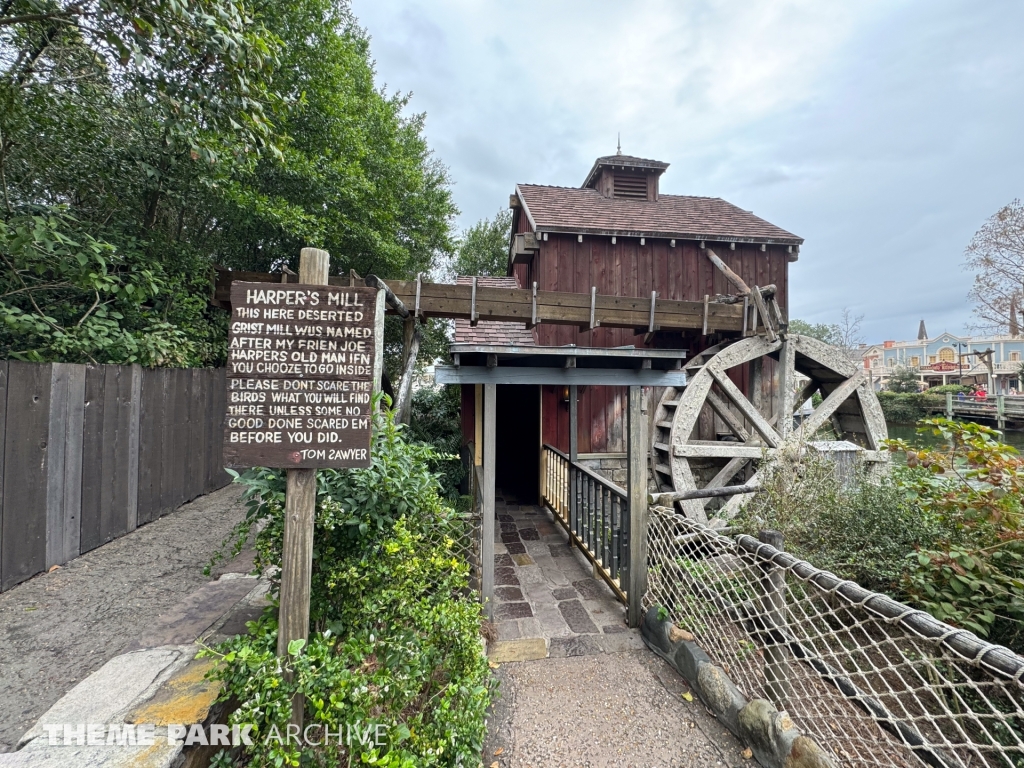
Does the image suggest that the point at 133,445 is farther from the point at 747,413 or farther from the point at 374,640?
the point at 747,413

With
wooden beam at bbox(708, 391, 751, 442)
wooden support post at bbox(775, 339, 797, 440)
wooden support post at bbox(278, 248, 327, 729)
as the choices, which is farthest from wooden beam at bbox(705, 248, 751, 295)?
wooden support post at bbox(278, 248, 327, 729)

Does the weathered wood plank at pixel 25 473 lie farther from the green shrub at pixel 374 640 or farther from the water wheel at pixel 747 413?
the water wheel at pixel 747 413

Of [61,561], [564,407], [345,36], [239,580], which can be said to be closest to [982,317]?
[564,407]

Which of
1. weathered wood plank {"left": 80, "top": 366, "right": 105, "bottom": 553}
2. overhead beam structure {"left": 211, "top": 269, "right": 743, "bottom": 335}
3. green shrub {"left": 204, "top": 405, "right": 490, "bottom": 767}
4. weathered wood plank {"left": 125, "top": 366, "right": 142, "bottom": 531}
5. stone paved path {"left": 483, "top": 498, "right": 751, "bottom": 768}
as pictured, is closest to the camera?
green shrub {"left": 204, "top": 405, "right": 490, "bottom": 767}

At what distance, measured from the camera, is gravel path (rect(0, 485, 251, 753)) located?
6.39 ft

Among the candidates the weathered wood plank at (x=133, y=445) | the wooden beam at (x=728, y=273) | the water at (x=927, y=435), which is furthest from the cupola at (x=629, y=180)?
the water at (x=927, y=435)

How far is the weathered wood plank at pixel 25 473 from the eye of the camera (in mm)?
2836

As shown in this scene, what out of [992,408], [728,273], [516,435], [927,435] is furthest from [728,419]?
[992,408]

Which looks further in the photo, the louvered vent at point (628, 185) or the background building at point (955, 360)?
the background building at point (955, 360)

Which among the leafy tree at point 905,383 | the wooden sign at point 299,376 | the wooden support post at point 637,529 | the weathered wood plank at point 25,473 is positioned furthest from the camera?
the leafy tree at point 905,383

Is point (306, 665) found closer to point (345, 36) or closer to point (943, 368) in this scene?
point (345, 36)

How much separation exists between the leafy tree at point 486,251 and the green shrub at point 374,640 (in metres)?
14.2

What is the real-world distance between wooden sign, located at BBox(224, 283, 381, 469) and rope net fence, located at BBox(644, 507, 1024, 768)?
7.27 feet

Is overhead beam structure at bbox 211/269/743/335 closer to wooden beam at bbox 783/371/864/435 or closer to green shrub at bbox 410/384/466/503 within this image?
green shrub at bbox 410/384/466/503
